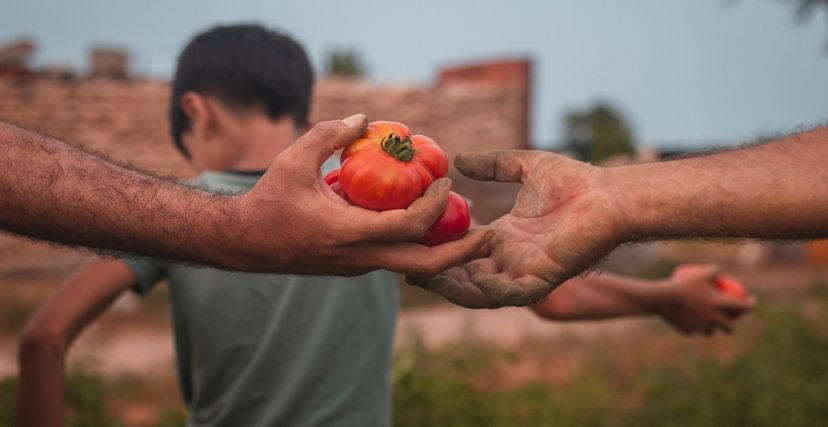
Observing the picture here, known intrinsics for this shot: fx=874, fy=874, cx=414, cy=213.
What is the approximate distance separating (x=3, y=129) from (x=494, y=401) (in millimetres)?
3289

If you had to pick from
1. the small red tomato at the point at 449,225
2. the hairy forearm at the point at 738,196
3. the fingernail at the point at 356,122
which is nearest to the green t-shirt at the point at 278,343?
the small red tomato at the point at 449,225

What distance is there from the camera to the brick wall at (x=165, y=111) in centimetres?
1371

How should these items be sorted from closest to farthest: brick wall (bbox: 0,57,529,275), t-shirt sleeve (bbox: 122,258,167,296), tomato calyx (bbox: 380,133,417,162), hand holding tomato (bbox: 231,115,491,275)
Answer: hand holding tomato (bbox: 231,115,491,275) < tomato calyx (bbox: 380,133,417,162) < t-shirt sleeve (bbox: 122,258,167,296) < brick wall (bbox: 0,57,529,275)

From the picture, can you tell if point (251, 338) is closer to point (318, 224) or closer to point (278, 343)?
point (278, 343)

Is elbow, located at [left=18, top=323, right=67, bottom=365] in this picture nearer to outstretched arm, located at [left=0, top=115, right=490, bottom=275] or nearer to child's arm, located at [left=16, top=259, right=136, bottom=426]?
child's arm, located at [left=16, top=259, right=136, bottom=426]

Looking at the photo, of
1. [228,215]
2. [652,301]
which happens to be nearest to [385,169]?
[228,215]

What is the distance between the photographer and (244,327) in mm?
2299

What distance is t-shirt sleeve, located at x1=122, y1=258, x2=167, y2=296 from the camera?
2.35 metres

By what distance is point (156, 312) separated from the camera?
10.8m

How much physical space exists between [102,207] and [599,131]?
35.7m

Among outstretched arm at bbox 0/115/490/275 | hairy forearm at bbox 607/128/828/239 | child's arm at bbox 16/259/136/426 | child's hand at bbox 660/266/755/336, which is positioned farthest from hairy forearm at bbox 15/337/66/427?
child's hand at bbox 660/266/755/336

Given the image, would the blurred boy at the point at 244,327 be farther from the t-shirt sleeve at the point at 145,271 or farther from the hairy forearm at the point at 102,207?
the hairy forearm at the point at 102,207

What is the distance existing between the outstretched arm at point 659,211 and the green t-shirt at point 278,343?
1.37ft

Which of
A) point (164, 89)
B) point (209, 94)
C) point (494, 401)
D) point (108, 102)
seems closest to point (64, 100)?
point (108, 102)
